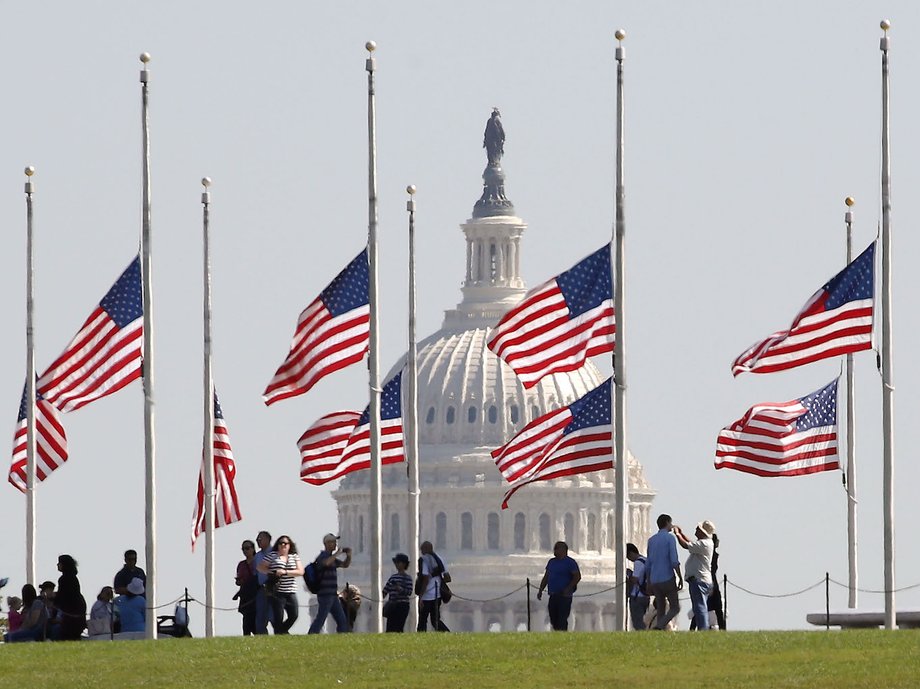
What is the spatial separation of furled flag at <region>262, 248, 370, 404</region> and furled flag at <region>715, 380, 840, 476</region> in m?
6.88

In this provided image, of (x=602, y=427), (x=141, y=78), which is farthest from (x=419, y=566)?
(x=141, y=78)

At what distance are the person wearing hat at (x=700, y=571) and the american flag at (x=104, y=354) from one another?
1019 cm

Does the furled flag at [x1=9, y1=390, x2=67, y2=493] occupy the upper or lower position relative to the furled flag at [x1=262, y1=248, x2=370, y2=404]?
lower

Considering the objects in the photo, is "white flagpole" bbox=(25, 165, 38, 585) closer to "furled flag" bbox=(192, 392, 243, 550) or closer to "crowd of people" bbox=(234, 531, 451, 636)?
"furled flag" bbox=(192, 392, 243, 550)

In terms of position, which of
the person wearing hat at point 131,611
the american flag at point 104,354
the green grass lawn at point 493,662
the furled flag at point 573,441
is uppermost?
the american flag at point 104,354

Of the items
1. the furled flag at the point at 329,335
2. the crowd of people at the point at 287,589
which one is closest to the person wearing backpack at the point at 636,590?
the crowd of people at the point at 287,589

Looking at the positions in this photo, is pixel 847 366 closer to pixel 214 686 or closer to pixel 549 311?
pixel 549 311

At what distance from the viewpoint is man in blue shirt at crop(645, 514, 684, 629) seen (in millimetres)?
59156

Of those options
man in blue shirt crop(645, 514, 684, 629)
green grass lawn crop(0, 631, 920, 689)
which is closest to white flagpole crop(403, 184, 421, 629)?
man in blue shirt crop(645, 514, 684, 629)

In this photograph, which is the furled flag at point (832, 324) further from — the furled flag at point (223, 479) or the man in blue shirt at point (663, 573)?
the furled flag at point (223, 479)

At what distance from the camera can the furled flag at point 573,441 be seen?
208 feet

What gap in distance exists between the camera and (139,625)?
5984cm

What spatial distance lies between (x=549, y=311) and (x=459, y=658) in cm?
1095

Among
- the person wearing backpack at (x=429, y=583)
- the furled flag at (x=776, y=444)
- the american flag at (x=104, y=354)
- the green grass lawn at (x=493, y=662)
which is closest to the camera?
the green grass lawn at (x=493, y=662)
